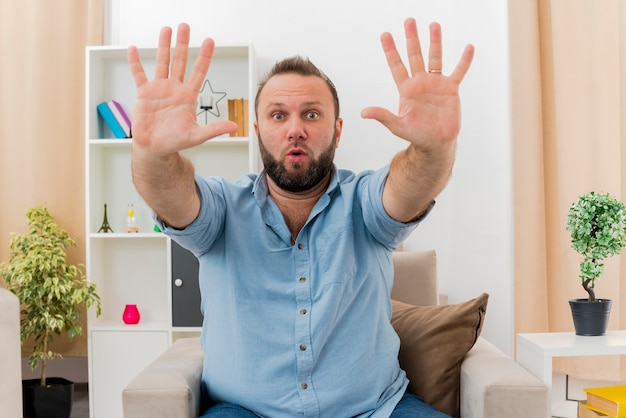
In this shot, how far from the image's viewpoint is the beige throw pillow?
2.02 metres

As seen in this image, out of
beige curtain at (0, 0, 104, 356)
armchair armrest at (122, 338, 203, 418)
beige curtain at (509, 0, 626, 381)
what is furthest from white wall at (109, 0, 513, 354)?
armchair armrest at (122, 338, 203, 418)

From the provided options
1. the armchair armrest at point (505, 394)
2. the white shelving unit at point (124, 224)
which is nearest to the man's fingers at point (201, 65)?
the armchair armrest at point (505, 394)

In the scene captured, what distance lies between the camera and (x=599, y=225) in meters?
2.23

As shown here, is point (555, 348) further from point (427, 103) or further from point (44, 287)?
point (44, 287)

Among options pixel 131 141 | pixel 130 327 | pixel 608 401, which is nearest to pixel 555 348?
pixel 608 401

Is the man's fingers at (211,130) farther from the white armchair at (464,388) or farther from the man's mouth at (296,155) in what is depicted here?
the white armchair at (464,388)

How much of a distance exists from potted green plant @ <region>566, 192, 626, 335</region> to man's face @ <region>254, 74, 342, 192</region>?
822 millimetres

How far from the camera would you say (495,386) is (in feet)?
5.94

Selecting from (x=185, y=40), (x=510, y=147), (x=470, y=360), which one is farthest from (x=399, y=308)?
(x=510, y=147)

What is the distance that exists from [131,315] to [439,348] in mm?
2010

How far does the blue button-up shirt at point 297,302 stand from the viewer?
175cm

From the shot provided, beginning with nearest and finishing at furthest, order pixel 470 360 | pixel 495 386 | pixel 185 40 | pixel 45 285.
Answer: pixel 185 40 < pixel 495 386 < pixel 470 360 < pixel 45 285

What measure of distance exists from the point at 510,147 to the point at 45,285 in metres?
2.14

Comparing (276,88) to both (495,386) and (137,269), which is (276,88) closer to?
(495,386)
